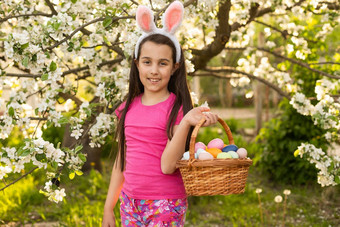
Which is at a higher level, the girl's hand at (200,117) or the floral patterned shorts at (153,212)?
the girl's hand at (200,117)

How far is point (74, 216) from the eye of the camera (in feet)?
12.3

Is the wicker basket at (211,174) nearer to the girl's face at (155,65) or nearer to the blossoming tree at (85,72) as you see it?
the girl's face at (155,65)

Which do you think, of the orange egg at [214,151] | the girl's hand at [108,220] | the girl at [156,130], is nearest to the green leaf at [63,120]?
the girl at [156,130]

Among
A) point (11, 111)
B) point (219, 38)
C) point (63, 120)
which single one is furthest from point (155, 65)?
point (219, 38)

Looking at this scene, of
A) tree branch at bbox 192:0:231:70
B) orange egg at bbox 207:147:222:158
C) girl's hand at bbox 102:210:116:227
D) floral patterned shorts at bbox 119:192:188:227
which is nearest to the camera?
orange egg at bbox 207:147:222:158

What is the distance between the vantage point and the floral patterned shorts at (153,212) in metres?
1.95

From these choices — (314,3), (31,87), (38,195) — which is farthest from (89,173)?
(314,3)

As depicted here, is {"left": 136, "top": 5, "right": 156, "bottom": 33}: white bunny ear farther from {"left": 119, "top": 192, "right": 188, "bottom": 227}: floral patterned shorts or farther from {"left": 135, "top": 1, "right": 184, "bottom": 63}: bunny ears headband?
{"left": 119, "top": 192, "right": 188, "bottom": 227}: floral patterned shorts

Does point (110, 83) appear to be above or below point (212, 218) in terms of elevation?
above

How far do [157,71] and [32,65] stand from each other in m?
0.78

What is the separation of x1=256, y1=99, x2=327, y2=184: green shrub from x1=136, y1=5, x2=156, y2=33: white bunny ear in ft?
10.2

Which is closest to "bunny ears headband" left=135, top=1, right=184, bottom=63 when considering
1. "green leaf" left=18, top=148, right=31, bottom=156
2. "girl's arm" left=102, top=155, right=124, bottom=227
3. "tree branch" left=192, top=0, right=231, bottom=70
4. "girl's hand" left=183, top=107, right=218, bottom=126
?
"girl's hand" left=183, top=107, right=218, bottom=126

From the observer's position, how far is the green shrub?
482 cm

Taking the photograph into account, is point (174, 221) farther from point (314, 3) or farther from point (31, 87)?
point (314, 3)
